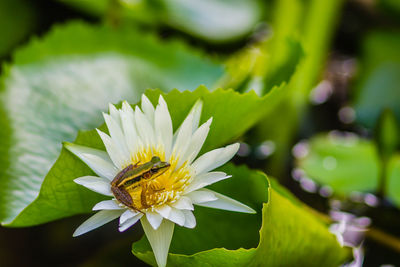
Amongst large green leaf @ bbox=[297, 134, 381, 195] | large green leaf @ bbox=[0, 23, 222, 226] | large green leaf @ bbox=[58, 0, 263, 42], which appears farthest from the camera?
large green leaf @ bbox=[58, 0, 263, 42]

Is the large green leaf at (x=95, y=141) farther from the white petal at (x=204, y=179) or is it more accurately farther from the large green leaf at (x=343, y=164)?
the large green leaf at (x=343, y=164)

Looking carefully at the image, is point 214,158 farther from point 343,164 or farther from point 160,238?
point 343,164

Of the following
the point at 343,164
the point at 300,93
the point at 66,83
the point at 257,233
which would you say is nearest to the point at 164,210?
the point at 257,233

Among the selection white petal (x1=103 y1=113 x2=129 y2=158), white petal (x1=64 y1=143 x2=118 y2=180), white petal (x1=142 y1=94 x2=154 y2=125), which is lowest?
white petal (x1=64 y1=143 x2=118 y2=180)

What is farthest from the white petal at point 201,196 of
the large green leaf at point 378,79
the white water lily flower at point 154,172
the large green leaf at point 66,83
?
the large green leaf at point 378,79

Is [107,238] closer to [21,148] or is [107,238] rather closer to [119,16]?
[21,148]

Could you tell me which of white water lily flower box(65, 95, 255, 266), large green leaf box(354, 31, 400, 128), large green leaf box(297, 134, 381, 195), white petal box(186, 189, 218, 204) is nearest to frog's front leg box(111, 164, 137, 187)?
white water lily flower box(65, 95, 255, 266)

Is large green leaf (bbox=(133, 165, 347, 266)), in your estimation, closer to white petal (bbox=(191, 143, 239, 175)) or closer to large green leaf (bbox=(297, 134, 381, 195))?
white petal (bbox=(191, 143, 239, 175))
